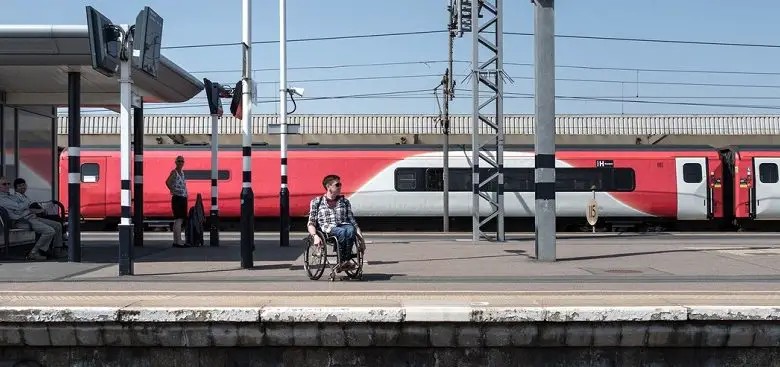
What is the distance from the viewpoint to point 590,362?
681 centimetres

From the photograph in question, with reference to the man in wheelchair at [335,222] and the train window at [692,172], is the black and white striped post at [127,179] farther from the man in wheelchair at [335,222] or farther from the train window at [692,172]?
the train window at [692,172]

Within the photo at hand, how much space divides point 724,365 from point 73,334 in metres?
5.48

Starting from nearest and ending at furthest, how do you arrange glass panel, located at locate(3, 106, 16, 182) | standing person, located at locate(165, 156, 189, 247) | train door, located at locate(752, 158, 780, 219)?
glass panel, located at locate(3, 106, 16, 182) → standing person, located at locate(165, 156, 189, 247) → train door, located at locate(752, 158, 780, 219)

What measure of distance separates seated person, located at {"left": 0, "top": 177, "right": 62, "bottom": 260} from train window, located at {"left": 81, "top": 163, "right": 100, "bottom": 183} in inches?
531

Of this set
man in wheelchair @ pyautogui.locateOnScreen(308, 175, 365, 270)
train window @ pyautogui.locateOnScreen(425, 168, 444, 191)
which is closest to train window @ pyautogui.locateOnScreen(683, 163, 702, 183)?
train window @ pyautogui.locateOnScreen(425, 168, 444, 191)

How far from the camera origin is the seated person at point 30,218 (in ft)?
39.3

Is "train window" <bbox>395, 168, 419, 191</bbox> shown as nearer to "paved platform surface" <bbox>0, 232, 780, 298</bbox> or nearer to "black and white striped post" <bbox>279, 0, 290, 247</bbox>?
"black and white striped post" <bbox>279, 0, 290, 247</bbox>

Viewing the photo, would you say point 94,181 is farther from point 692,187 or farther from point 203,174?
point 692,187

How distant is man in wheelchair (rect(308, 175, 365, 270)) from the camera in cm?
984

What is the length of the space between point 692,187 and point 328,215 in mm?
18710

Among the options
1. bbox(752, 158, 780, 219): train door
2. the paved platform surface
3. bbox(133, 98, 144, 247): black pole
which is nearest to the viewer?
the paved platform surface

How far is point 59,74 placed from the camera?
1276cm

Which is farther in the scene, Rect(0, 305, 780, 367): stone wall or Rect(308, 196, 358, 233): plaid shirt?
Rect(308, 196, 358, 233): plaid shirt

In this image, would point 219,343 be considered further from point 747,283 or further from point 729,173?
point 729,173
